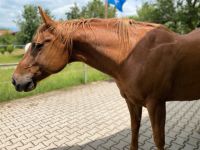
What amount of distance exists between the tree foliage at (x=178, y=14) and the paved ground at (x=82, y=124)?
14139 mm

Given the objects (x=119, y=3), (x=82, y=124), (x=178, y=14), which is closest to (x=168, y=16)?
(x=178, y=14)

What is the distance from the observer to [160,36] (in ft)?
7.36

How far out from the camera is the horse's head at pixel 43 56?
2.12 meters

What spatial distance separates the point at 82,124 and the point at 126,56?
7.84 ft

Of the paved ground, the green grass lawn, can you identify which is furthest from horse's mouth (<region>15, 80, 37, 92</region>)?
the green grass lawn

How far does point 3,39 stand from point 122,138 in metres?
36.4

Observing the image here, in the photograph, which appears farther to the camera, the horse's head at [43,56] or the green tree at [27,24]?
the green tree at [27,24]

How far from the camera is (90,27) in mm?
2254

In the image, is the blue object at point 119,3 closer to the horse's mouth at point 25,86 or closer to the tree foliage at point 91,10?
the horse's mouth at point 25,86

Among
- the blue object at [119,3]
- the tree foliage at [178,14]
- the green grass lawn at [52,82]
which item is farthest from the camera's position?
the tree foliage at [178,14]

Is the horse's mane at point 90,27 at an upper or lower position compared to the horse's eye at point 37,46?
upper

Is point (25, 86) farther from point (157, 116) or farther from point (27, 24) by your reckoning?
point (27, 24)

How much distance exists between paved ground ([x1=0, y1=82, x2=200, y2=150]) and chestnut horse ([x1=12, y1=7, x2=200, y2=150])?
1.32 m

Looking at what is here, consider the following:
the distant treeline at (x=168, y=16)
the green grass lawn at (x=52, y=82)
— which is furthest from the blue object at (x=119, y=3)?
the distant treeline at (x=168, y=16)
